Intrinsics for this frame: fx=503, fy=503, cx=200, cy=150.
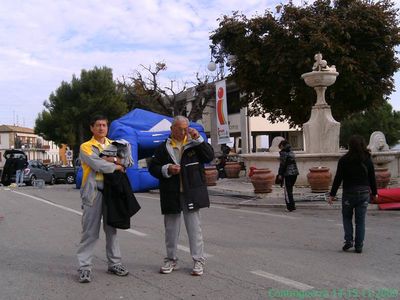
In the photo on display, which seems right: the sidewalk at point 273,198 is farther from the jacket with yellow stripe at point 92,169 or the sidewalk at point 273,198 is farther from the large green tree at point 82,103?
the large green tree at point 82,103

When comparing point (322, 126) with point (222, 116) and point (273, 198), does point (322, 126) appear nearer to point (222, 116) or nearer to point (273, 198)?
point (273, 198)

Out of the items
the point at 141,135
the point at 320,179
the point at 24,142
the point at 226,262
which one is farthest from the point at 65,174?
the point at 24,142

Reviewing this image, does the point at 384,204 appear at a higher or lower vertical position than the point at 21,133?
lower

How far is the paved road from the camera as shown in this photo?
5.22 metres

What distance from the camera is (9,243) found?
8.20m

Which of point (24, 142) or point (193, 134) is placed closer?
point (193, 134)

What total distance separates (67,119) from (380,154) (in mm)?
36604

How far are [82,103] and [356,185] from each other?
43488mm

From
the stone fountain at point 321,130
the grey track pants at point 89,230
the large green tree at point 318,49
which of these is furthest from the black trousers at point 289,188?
the large green tree at point 318,49

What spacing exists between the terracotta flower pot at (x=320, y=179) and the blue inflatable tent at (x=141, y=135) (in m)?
4.87

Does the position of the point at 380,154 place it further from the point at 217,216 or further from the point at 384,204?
the point at 217,216

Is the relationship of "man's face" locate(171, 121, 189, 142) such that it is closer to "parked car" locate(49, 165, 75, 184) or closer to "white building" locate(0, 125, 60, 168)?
"parked car" locate(49, 165, 75, 184)

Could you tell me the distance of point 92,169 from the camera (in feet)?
18.3

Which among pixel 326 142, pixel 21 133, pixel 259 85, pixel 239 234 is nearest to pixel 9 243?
pixel 239 234
